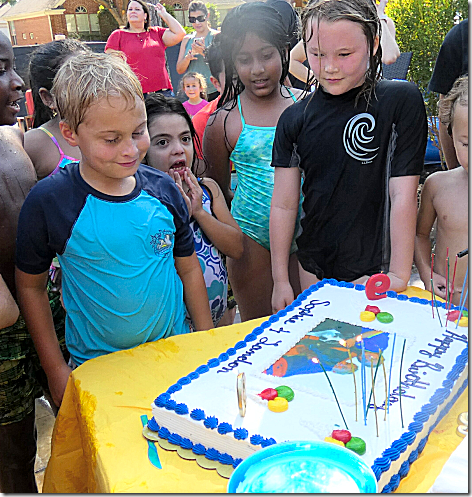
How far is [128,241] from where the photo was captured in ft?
4.68

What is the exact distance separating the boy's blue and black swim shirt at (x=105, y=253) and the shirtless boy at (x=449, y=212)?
0.89 m

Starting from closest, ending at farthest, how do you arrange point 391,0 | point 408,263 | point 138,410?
point 138,410
point 408,263
point 391,0

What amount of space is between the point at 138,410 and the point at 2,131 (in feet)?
3.60

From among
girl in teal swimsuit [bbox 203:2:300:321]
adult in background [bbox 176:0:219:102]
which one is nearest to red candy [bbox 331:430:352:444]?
girl in teal swimsuit [bbox 203:2:300:321]

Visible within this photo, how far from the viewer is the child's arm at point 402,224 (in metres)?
1.65

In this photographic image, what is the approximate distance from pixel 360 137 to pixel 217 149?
737 millimetres

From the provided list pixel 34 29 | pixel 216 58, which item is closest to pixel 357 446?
pixel 216 58

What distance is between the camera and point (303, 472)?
69 cm

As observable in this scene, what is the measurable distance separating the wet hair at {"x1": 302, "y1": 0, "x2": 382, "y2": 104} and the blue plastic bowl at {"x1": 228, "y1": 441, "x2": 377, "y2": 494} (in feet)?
4.12

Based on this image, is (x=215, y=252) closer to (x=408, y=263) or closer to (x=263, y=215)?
(x=263, y=215)

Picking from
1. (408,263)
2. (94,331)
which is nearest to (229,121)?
(408,263)

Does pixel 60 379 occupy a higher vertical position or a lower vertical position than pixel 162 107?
lower

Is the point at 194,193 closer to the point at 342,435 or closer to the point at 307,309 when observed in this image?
the point at 307,309

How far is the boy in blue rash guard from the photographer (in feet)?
4.51
